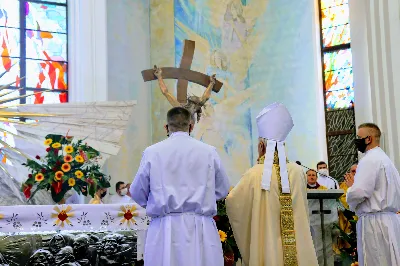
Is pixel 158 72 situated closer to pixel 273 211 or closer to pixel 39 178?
pixel 39 178

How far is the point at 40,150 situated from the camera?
8664 mm

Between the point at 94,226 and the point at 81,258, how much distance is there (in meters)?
0.37

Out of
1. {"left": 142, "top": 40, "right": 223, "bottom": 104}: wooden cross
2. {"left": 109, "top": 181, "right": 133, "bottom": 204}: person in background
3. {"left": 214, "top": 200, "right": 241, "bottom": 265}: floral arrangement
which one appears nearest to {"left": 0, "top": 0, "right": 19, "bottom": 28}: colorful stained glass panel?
{"left": 109, "top": 181, "right": 133, "bottom": 204}: person in background

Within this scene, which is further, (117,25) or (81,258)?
(117,25)

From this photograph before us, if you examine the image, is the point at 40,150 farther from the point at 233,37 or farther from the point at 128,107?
Answer: the point at 233,37

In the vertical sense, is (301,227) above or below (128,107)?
below

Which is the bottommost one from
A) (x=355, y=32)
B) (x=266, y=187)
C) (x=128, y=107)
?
(x=266, y=187)

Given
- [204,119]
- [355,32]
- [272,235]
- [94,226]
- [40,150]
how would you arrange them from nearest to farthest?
[272,235], [94,226], [40,150], [355,32], [204,119]

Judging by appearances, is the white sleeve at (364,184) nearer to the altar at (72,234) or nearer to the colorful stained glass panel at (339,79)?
the altar at (72,234)

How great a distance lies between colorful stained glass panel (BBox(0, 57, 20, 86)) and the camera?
11.7 meters

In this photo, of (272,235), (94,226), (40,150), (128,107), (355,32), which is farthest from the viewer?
(355,32)

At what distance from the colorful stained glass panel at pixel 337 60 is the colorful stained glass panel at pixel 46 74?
4.97m

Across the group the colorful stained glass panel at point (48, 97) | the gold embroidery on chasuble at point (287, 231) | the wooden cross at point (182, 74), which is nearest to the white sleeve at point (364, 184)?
the gold embroidery on chasuble at point (287, 231)

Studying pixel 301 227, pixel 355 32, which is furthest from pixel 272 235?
pixel 355 32
